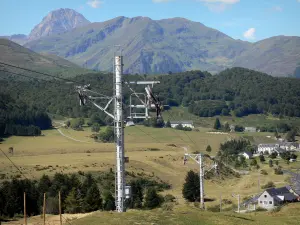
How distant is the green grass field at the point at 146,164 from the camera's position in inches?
1234

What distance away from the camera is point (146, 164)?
301ft

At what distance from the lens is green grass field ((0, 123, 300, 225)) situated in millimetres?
31341

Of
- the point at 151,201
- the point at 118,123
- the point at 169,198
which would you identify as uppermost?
the point at 118,123

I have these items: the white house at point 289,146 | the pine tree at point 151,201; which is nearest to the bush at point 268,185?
the pine tree at point 151,201

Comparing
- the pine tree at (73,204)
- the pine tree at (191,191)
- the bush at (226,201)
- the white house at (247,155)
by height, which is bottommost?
A: the bush at (226,201)

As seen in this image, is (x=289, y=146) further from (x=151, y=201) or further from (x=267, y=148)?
(x=151, y=201)

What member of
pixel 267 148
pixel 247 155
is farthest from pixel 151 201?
pixel 267 148

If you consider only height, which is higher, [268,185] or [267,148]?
[267,148]

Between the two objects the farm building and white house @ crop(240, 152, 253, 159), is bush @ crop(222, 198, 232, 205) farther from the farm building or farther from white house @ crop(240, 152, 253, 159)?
white house @ crop(240, 152, 253, 159)

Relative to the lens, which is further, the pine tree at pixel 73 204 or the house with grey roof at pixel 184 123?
the house with grey roof at pixel 184 123

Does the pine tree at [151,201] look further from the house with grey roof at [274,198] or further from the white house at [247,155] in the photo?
the white house at [247,155]

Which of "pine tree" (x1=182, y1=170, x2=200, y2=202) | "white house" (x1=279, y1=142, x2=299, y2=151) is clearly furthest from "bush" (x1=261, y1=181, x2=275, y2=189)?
"white house" (x1=279, y1=142, x2=299, y2=151)

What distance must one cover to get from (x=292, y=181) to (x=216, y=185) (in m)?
12.4

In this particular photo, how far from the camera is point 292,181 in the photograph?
8206 cm
